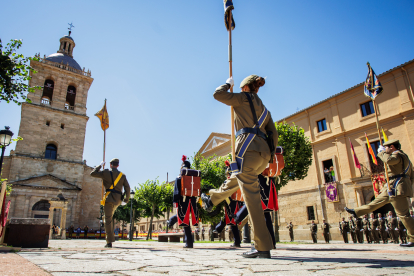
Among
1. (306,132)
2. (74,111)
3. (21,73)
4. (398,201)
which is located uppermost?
(74,111)

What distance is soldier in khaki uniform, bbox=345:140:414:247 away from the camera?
5.33m

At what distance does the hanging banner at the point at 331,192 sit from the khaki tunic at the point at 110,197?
66.1 ft

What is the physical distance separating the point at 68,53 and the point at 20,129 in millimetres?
17701

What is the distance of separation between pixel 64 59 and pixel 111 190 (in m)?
42.4

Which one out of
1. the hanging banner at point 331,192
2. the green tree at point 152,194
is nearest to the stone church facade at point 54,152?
the green tree at point 152,194

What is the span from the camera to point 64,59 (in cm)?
4116

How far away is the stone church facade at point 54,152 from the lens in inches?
1214

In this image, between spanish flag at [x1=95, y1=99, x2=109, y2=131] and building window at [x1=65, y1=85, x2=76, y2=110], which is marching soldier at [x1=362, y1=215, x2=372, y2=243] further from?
building window at [x1=65, y1=85, x2=76, y2=110]

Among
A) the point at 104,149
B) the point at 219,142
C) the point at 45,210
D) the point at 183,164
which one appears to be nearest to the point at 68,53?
the point at 45,210

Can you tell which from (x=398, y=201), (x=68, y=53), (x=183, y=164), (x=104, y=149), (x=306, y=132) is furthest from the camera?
(x=68, y=53)

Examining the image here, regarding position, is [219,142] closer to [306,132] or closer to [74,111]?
[306,132]

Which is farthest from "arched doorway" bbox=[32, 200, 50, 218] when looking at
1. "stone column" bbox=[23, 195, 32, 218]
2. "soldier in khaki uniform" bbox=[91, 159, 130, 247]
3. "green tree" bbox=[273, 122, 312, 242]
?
"soldier in khaki uniform" bbox=[91, 159, 130, 247]

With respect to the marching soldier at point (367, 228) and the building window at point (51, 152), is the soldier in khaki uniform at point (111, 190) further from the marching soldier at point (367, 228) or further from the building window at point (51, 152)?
the building window at point (51, 152)

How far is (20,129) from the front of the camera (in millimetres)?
32906
